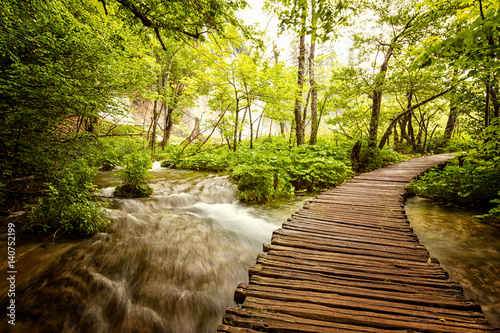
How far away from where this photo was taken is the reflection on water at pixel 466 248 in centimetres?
335

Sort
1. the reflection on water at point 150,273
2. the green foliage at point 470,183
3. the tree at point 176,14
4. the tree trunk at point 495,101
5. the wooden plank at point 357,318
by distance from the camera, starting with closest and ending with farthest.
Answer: the wooden plank at point 357,318, the reflection on water at point 150,273, the tree at point 176,14, the green foliage at point 470,183, the tree trunk at point 495,101

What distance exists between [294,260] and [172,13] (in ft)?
17.0

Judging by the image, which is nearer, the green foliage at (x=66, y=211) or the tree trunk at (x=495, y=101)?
the green foliage at (x=66, y=211)

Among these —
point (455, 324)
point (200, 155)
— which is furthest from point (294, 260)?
point (200, 155)

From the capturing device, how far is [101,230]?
15.0ft

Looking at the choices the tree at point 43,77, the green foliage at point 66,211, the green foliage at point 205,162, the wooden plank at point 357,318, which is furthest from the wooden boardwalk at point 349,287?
the green foliage at point 205,162

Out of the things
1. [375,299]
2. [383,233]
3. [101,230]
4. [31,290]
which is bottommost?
[31,290]

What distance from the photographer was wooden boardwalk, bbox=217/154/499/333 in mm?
1849

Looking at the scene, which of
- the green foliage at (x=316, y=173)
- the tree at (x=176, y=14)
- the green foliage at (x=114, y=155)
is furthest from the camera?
the green foliage at (x=114, y=155)

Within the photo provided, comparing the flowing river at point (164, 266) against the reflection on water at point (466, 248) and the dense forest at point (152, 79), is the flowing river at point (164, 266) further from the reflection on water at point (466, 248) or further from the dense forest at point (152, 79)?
the dense forest at point (152, 79)

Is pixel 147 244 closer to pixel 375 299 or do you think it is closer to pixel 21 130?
pixel 21 130

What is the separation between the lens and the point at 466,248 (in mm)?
4539

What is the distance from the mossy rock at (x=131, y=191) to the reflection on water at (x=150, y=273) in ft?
1.00

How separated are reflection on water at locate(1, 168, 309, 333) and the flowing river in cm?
1
